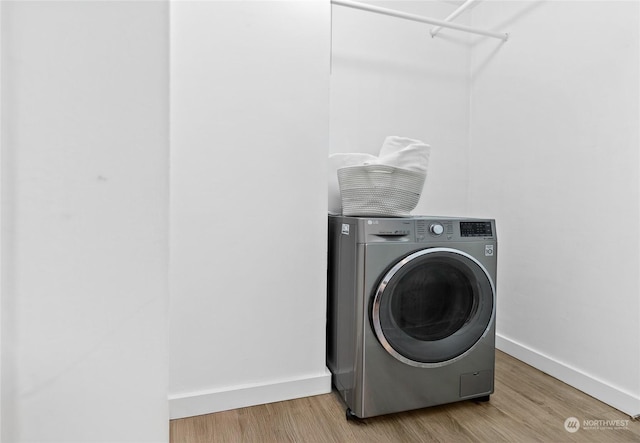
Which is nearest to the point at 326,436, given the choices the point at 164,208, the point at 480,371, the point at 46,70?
the point at 480,371

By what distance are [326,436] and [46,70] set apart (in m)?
1.47

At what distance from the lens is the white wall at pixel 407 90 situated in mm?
2211

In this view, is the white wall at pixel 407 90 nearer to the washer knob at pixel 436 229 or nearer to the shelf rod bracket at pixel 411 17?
the shelf rod bracket at pixel 411 17

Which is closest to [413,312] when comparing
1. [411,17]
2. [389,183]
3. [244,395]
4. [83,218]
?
[389,183]

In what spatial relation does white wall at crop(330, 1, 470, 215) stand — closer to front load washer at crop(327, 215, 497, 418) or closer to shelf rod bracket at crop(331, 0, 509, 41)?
shelf rod bracket at crop(331, 0, 509, 41)

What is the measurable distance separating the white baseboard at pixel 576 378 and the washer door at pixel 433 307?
0.62 meters

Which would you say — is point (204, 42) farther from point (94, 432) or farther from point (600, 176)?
point (600, 176)

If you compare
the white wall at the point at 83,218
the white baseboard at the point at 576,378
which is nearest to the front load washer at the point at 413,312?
the white baseboard at the point at 576,378

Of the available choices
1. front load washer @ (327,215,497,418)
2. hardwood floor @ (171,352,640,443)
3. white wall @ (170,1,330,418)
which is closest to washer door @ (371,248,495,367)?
front load washer @ (327,215,497,418)

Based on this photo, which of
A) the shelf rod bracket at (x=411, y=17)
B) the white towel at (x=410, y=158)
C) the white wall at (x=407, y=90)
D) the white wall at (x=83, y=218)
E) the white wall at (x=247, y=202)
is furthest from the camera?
the white wall at (x=407, y=90)

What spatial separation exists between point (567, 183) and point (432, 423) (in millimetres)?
1365

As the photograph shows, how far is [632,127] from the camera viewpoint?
1.53 m

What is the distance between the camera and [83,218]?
33 cm

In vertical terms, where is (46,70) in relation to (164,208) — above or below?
above
